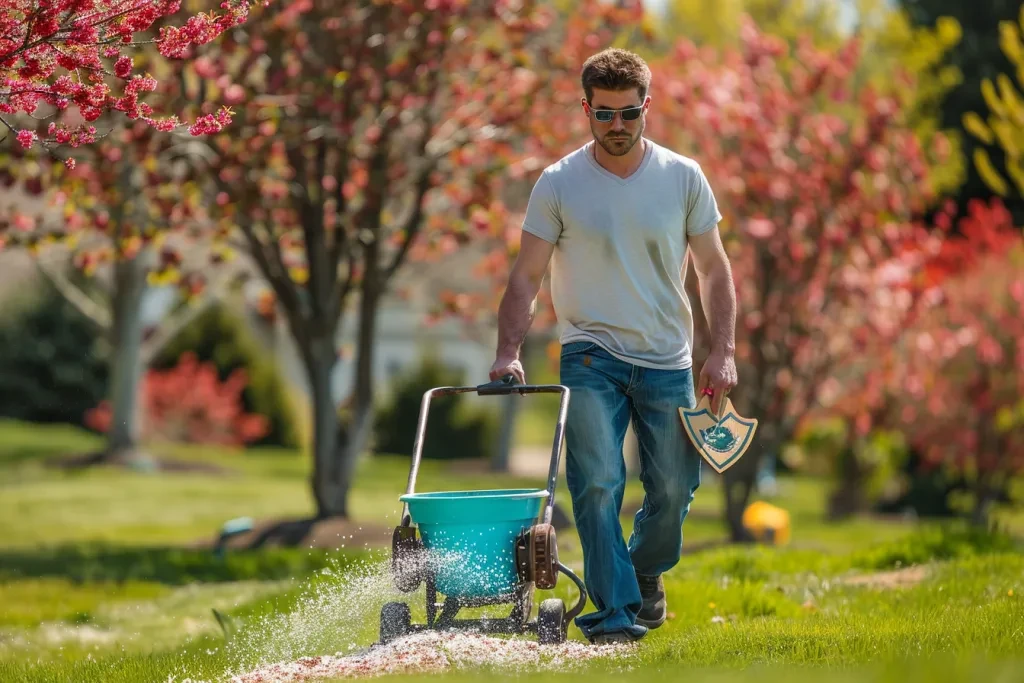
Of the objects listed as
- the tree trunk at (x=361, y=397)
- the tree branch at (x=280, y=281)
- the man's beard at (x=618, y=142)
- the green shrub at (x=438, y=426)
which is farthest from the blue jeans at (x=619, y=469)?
the green shrub at (x=438, y=426)

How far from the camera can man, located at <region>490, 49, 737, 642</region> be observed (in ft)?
17.6

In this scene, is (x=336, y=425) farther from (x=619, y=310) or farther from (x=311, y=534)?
(x=619, y=310)

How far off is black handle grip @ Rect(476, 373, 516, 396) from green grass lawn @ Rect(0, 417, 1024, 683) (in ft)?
2.87

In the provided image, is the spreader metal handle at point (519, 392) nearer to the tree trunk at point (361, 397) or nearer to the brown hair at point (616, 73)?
the brown hair at point (616, 73)

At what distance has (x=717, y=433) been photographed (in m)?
5.59

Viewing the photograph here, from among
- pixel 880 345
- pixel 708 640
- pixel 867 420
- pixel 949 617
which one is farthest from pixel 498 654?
pixel 867 420

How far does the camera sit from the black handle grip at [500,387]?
16.9 feet

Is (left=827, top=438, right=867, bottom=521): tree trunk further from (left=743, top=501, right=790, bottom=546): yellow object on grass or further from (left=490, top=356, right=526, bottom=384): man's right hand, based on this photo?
(left=490, top=356, right=526, bottom=384): man's right hand

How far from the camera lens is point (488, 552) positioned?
5.01 metres

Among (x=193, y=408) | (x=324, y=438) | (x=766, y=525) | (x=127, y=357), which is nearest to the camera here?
(x=324, y=438)

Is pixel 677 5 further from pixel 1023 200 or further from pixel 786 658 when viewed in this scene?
pixel 786 658

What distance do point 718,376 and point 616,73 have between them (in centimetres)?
123

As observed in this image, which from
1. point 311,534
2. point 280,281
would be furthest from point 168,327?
point 311,534

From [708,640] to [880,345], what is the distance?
982 centimetres
